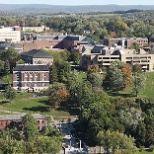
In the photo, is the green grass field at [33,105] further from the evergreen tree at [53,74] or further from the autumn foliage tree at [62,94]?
the evergreen tree at [53,74]

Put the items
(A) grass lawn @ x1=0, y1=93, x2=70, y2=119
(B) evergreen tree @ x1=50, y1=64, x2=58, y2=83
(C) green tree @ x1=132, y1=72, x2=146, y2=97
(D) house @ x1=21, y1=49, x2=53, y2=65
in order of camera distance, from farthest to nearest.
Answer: (D) house @ x1=21, y1=49, x2=53, y2=65 < (B) evergreen tree @ x1=50, y1=64, x2=58, y2=83 < (C) green tree @ x1=132, y1=72, x2=146, y2=97 < (A) grass lawn @ x1=0, y1=93, x2=70, y2=119

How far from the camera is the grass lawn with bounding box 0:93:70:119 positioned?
43.1 meters

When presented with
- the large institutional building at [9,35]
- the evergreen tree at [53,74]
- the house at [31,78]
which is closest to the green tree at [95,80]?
the evergreen tree at [53,74]

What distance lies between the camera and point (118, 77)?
49.0m

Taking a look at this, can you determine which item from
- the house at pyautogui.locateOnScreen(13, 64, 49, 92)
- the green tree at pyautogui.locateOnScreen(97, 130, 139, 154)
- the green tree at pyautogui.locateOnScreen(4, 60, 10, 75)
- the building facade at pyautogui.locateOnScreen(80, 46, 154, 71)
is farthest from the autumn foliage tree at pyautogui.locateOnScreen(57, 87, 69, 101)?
the building facade at pyautogui.locateOnScreen(80, 46, 154, 71)

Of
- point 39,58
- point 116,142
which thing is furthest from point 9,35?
point 116,142

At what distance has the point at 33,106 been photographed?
1736 inches

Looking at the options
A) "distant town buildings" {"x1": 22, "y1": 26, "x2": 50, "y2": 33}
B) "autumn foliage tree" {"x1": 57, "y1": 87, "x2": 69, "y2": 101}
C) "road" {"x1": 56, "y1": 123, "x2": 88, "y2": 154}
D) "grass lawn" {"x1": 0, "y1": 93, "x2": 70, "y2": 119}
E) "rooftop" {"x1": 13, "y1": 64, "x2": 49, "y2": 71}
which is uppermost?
"rooftop" {"x1": 13, "y1": 64, "x2": 49, "y2": 71}

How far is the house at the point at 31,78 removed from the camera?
49.4 metres

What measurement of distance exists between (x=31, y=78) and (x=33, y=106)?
6042mm

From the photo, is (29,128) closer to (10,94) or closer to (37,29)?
(10,94)

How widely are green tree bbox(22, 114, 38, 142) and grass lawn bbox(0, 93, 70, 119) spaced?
6994 mm

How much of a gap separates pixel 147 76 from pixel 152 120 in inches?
756

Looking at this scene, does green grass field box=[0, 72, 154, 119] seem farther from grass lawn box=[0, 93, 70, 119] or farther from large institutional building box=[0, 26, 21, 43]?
large institutional building box=[0, 26, 21, 43]
